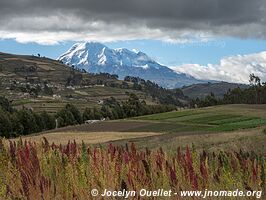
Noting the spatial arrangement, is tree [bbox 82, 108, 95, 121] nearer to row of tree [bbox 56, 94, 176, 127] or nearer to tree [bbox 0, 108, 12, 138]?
row of tree [bbox 56, 94, 176, 127]

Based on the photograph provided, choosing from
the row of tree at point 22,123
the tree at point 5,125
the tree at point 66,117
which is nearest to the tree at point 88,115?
the tree at point 66,117

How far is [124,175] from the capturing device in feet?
18.9

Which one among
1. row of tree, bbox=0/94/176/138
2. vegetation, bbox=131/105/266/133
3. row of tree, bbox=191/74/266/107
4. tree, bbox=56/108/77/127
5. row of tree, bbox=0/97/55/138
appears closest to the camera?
vegetation, bbox=131/105/266/133

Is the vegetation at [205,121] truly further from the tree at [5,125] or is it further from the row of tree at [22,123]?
the tree at [5,125]

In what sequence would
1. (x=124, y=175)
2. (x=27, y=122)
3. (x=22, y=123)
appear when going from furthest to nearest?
(x=22, y=123), (x=27, y=122), (x=124, y=175)

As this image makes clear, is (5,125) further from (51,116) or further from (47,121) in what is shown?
(51,116)

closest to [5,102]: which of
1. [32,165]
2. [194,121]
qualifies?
[194,121]

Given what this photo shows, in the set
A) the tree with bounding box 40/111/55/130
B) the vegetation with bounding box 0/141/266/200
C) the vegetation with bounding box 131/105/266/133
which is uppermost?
the vegetation with bounding box 0/141/266/200

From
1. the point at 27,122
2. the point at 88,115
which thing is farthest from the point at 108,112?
the point at 27,122

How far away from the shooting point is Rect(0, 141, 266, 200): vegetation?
525 cm

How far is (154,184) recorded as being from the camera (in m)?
5.54

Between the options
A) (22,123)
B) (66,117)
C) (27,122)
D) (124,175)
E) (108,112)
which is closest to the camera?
(124,175)

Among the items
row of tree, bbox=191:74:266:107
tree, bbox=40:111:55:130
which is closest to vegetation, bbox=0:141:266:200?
tree, bbox=40:111:55:130

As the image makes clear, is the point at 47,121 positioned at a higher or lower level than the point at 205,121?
lower
